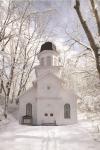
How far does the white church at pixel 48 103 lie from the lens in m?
28.6

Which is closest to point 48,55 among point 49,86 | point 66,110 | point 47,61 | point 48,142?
point 47,61

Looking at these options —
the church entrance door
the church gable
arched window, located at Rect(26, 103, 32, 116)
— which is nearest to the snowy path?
the church entrance door

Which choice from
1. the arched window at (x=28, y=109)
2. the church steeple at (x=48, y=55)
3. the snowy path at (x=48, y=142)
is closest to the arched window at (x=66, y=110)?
the arched window at (x=28, y=109)

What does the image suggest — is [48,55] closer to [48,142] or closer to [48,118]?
[48,118]

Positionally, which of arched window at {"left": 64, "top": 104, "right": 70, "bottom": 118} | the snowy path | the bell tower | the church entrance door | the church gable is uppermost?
the bell tower

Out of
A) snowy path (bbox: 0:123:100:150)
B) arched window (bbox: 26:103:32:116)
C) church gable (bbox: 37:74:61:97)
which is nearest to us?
snowy path (bbox: 0:123:100:150)

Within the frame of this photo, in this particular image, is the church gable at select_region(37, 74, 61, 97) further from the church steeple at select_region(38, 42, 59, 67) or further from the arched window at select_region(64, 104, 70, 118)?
the church steeple at select_region(38, 42, 59, 67)

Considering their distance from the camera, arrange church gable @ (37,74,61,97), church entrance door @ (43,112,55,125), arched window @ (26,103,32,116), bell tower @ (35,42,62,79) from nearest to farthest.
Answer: church entrance door @ (43,112,55,125), church gable @ (37,74,61,97), arched window @ (26,103,32,116), bell tower @ (35,42,62,79)

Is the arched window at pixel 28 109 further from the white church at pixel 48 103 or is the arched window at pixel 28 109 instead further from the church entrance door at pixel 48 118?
the church entrance door at pixel 48 118

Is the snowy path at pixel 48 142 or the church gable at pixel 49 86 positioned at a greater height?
the church gable at pixel 49 86

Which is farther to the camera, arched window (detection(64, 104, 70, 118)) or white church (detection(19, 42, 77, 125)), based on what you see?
arched window (detection(64, 104, 70, 118))

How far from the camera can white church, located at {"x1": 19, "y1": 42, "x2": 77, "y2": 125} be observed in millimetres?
28641

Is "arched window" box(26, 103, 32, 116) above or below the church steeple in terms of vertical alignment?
below

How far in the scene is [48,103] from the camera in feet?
95.4
